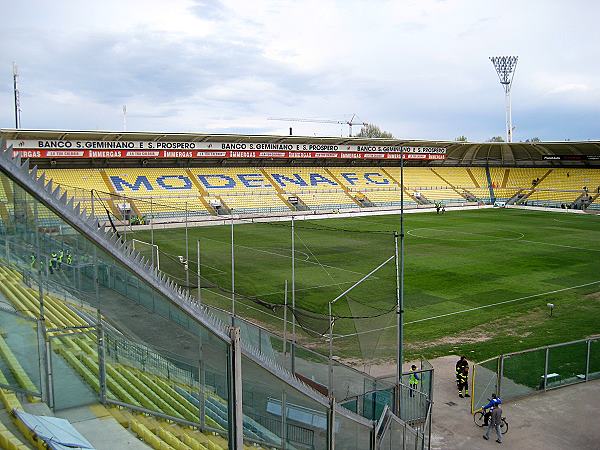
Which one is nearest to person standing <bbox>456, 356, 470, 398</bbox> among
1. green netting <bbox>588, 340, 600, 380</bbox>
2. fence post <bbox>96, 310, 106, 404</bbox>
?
green netting <bbox>588, 340, 600, 380</bbox>

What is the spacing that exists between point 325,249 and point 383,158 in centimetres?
3720

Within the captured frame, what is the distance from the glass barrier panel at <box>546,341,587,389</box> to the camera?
1266 cm

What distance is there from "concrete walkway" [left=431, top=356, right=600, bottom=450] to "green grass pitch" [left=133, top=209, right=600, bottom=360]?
183 centimetres

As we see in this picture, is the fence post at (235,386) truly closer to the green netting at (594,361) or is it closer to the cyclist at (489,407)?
the cyclist at (489,407)

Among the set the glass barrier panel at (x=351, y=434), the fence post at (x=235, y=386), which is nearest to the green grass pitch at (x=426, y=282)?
the glass barrier panel at (x=351, y=434)

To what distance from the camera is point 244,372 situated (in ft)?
18.0

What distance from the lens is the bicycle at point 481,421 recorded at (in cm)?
1051

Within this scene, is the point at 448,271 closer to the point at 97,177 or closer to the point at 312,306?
the point at 312,306

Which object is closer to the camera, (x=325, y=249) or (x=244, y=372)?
(x=244, y=372)

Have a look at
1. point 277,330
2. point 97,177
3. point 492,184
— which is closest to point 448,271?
point 277,330

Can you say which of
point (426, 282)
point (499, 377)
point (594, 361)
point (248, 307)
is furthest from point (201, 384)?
point (426, 282)

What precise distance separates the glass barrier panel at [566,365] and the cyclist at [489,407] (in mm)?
2486

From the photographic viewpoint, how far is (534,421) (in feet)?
36.0

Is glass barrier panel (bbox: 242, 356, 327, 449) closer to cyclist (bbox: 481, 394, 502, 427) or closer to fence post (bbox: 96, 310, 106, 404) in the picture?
fence post (bbox: 96, 310, 106, 404)
